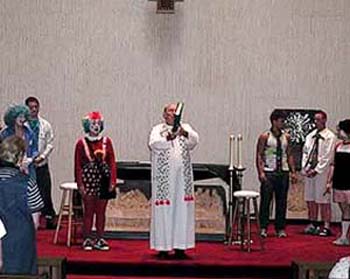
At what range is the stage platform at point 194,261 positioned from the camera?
7.95 meters

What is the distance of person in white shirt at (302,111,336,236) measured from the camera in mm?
9633

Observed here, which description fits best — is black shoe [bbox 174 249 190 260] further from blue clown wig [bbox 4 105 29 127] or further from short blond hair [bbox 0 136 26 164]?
short blond hair [bbox 0 136 26 164]

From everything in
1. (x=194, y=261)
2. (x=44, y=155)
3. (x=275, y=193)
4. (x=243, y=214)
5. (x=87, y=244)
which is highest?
(x=44, y=155)

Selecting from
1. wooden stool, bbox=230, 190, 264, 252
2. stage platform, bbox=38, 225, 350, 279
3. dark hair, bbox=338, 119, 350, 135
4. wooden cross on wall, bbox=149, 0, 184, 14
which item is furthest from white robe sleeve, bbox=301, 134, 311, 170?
wooden cross on wall, bbox=149, 0, 184, 14

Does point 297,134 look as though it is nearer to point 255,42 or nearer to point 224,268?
point 255,42

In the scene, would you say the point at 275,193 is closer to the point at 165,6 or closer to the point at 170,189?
the point at 170,189

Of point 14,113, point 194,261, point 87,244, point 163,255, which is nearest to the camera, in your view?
point 14,113

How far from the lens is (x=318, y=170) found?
31.8 ft

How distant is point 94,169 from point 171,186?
2.61ft

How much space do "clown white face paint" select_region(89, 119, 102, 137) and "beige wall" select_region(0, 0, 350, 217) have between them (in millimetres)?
2925

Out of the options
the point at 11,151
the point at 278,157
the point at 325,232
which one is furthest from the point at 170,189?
the point at 11,151

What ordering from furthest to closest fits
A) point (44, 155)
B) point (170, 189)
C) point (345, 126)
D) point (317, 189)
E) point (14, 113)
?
point (317, 189), point (44, 155), point (345, 126), point (170, 189), point (14, 113)

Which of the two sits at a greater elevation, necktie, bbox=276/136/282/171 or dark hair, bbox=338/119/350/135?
dark hair, bbox=338/119/350/135

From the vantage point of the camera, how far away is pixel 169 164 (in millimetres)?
7941
